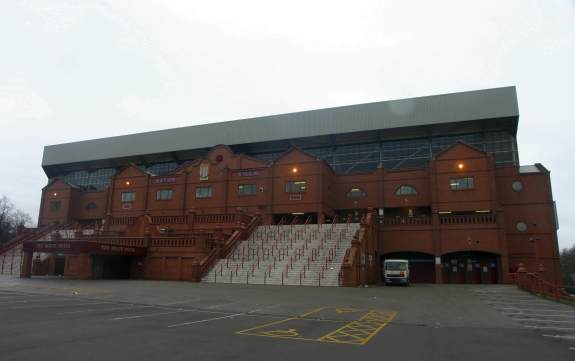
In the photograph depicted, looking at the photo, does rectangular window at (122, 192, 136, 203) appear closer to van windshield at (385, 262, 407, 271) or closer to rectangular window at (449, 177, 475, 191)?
van windshield at (385, 262, 407, 271)

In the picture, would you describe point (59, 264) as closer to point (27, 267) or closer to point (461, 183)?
point (27, 267)

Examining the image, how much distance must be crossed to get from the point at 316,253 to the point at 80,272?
1910 centimetres

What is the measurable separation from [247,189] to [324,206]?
33.1 feet

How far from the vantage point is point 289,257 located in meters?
33.6

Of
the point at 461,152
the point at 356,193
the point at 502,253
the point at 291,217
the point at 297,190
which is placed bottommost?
the point at 502,253

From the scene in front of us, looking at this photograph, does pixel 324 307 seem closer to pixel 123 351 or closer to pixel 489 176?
pixel 123 351

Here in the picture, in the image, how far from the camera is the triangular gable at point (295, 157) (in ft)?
160

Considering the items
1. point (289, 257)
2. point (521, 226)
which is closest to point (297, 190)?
point (289, 257)

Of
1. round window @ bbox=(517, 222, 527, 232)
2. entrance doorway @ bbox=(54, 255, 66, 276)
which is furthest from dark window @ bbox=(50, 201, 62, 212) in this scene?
round window @ bbox=(517, 222, 527, 232)

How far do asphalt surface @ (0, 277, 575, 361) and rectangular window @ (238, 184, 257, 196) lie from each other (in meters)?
31.4

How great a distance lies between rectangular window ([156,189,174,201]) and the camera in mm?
55406

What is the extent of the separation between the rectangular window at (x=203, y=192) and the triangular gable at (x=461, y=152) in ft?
91.1

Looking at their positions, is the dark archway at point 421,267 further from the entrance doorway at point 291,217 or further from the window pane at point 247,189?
the window pane at point 247,189

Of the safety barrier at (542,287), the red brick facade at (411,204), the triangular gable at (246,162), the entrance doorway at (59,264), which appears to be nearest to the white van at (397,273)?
the red brick facade at (411,204)
